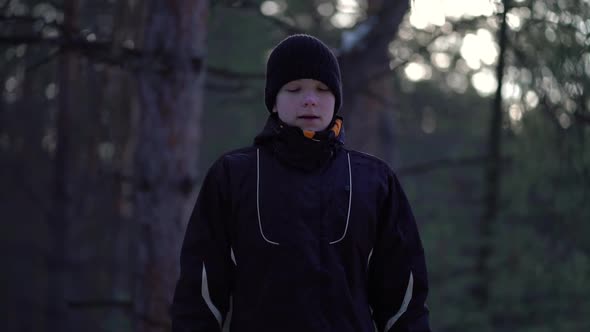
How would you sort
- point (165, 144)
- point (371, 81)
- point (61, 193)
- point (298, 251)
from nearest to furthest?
point (298, 251), point (165, 144), point (371, 81), point (61, 193)

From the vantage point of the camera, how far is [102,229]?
20.6 meters

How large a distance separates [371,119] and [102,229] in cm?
1274

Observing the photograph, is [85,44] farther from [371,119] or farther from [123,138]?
[371,119]

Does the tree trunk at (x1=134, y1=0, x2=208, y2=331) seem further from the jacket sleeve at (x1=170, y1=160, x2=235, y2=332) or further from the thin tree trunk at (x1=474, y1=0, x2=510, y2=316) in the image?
the thin tree trunk at (x1=474, y1=0, x2=510, y2=316)

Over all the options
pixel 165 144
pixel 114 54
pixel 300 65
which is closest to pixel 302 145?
pixel 300 65

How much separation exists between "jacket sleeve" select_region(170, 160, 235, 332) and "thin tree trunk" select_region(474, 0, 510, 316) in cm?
901

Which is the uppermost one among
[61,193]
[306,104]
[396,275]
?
[306,104]

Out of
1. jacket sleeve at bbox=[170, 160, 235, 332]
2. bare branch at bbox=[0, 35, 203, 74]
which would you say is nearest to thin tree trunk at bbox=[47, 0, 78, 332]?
bare branch at bbox=[0, 35, 203, 74]

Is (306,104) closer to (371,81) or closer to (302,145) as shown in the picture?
(302,145)

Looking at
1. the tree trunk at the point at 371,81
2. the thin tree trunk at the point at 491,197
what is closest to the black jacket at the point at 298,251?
the tree trunk at the point at 371,81

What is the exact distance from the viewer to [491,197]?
43.1ft

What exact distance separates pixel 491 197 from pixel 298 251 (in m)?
10.9

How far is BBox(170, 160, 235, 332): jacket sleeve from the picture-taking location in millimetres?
2797

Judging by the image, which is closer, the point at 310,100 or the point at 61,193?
the point at 310,100
